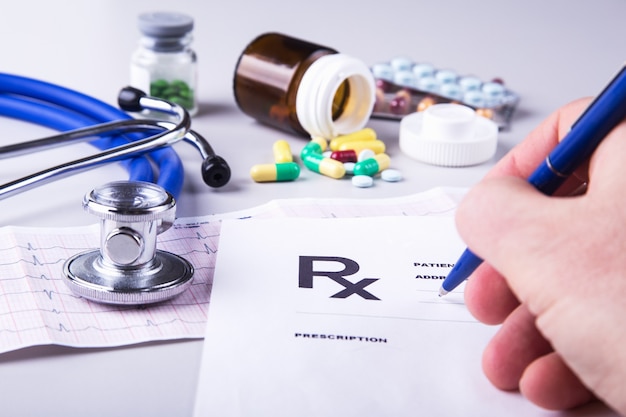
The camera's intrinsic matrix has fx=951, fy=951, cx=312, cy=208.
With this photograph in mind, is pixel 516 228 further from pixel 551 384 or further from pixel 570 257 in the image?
pixel 551 384

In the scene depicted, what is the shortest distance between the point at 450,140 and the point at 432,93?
0.82 ft

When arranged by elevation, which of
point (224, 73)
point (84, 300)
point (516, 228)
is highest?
point (516, 228)

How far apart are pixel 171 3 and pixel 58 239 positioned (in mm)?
1236

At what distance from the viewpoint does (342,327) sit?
0.95 metres

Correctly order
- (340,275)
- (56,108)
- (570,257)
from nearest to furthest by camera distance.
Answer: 1. (570,257)
2. (340,275)
3. (56,108)

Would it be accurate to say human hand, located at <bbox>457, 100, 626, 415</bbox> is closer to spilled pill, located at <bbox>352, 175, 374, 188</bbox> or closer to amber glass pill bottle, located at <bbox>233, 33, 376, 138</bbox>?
spilled pill, located at <bbox>352, 175, 374, 188</bbox>

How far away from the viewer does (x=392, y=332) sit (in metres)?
0.95

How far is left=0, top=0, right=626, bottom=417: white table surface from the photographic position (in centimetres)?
88

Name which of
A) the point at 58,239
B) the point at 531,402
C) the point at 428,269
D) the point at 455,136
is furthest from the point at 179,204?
the point at 531,402

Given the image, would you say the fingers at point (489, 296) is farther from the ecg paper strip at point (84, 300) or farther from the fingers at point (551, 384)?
the ecg paper strip at point (84, 300)

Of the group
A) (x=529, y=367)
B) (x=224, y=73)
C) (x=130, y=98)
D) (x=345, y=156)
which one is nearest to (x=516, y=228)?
(x=529, y=367)

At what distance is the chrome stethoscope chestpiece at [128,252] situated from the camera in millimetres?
959

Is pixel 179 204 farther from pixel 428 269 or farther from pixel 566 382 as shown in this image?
pixel 566 382

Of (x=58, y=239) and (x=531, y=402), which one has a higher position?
(x=531, y=402)
